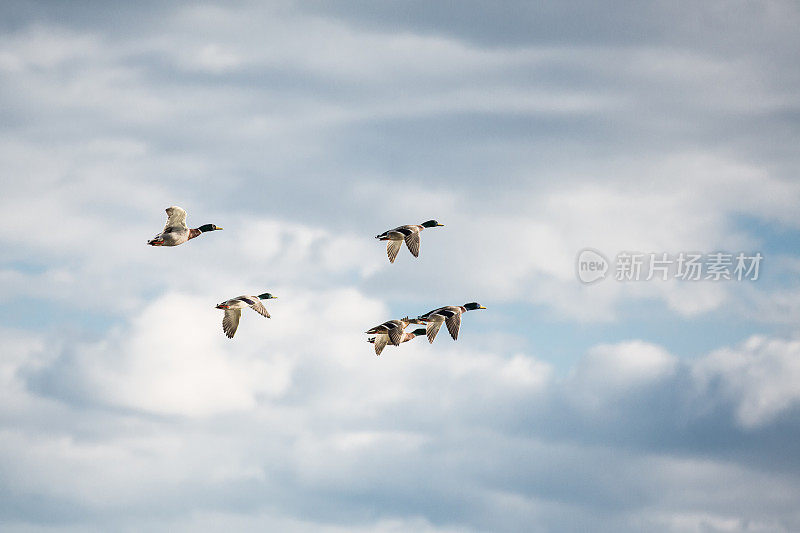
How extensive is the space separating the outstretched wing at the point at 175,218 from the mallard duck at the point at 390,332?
2248 centimetres

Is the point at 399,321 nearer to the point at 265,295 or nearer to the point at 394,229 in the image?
the point at 394,229

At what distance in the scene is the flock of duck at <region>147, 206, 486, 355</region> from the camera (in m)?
112

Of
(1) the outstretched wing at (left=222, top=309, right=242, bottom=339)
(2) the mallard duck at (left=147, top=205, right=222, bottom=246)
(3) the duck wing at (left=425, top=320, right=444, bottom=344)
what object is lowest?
(1) the outstretched wing at (left=222, top=309, right=242, bottom=339)

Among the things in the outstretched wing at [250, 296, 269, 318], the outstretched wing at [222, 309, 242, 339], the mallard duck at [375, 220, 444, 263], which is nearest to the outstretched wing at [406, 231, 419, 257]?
the mallard duck at [375, 220, 444, 263]

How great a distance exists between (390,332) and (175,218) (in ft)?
82.9

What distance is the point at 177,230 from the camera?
11719 centimetres

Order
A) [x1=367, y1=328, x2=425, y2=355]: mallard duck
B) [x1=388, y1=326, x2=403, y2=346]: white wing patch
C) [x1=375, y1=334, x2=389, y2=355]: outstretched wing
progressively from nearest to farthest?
[x1=388, y1=326, x2=403, y2=346]: white wing patch < [x1=367, y1=328, x2=425, y2=355]: mallard duck < [x1=375, y1=334, x2=389, y2=355]: outstretched wing

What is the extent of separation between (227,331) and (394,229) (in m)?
21.6

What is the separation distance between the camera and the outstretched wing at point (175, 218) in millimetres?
117312

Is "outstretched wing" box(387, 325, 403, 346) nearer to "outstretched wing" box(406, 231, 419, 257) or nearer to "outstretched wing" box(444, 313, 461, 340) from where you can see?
"outstretched wing" box(444, 313, 461, 340)

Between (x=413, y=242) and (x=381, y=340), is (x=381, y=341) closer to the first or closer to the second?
(x=381, y=340)

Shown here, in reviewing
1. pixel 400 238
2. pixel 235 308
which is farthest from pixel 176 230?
pixel 400 238

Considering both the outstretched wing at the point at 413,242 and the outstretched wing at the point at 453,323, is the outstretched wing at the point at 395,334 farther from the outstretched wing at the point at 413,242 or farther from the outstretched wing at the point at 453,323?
the outstretched wing at the point at 413,242

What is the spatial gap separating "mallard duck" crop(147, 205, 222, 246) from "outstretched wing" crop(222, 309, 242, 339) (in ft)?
31.6
